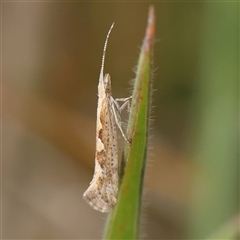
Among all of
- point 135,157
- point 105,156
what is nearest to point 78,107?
point 105,156

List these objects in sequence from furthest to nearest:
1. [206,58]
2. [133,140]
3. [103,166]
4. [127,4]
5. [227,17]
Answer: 1. [127,4]
2. [206,58]
3. [227,17]
4. [103,166]
5. [133,140]

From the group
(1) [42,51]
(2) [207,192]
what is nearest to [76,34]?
(1) [42,51]

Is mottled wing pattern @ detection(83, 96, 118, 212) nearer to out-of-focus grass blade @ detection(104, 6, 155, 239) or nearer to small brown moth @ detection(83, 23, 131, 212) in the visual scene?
small brown moth @ detection(83, 23, 131, 212)

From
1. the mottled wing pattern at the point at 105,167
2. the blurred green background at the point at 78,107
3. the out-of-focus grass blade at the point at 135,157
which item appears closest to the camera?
the out-of-focus grass blade at the point at 135,157

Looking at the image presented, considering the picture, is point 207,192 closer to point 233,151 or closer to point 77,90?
point 233,151

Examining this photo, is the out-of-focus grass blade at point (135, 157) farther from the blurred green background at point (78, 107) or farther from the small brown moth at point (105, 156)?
the blurred green background at point (78, 107)

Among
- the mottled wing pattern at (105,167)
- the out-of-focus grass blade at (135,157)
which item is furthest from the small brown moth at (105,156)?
the out-of-focus grass blade at (135,157)

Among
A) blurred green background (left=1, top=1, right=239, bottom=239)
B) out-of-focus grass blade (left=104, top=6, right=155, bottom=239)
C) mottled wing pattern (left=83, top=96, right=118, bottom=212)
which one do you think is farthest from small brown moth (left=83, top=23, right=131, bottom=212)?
blurred green background (left=1, top=1, right=239, bottom=239)
